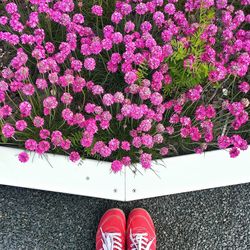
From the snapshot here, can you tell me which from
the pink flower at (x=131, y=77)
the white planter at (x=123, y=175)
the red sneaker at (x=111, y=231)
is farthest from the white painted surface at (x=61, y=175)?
the pink flower at (x=131, y=77)

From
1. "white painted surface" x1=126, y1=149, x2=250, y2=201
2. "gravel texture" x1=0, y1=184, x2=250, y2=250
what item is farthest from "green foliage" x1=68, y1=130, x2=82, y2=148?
"gravel texture" x1=0, y1=184, x2=250, y2=250

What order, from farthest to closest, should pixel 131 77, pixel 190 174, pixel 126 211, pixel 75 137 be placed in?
pixel 126 211 < pixel 190 174 < pixel 75 137 < pixel 131 77

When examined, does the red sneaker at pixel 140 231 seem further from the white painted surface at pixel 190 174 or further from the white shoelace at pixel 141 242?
the white painted surface at pixel 190 174

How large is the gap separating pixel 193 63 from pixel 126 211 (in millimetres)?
719

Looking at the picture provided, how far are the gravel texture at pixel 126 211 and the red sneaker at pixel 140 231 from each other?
0.05 metres

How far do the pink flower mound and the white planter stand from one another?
0.05 m

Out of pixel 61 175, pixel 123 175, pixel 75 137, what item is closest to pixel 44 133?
pixel 75 137

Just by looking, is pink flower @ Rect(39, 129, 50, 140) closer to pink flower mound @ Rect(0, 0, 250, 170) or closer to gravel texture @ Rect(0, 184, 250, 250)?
pink flower mound @ Rect(0, 0, 250, 170)

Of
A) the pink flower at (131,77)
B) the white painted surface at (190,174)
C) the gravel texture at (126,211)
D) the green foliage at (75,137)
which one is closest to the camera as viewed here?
the pink flower at (131,77)

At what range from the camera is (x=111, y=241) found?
1.48 meters

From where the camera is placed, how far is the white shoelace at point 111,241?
1470 millimetres

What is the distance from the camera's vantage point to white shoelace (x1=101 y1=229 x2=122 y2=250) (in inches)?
57.9

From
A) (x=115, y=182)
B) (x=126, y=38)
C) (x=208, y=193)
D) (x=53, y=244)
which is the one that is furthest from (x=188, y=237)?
(x=126, y=38)

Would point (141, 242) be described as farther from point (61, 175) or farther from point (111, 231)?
point (61, 175)
